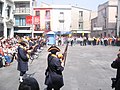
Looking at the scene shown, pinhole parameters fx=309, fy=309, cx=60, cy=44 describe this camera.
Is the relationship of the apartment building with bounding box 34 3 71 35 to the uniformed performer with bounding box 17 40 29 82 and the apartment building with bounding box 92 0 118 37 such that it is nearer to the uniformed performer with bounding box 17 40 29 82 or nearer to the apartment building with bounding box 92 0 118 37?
the apartment building with bounding box 92 0 118 37

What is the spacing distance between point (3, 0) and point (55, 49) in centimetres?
3560

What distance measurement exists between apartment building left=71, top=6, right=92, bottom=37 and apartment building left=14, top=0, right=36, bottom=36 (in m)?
13.9

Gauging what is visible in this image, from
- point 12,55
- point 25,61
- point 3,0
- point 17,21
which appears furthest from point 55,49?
point 17,21

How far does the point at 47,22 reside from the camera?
63125mm

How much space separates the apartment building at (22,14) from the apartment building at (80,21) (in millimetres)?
13913

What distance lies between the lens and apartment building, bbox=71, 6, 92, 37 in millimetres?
68125

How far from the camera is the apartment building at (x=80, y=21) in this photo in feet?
224

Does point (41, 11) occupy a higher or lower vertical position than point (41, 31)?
higher

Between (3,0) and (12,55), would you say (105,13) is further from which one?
(12,55)

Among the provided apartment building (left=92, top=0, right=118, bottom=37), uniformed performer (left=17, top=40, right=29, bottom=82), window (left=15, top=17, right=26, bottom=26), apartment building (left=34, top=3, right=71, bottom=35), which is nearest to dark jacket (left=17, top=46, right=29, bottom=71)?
uniformed performer (left=17, top=40, right=29, bottom=82)

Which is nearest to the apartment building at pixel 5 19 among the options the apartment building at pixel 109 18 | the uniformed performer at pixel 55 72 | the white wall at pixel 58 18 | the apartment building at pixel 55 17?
the apartment building at pixel 55 17

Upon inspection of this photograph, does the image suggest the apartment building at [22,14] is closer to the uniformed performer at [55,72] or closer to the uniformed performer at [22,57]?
the uniformed performer at [22,57]

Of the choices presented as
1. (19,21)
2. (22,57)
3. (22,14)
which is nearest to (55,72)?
(22,57)

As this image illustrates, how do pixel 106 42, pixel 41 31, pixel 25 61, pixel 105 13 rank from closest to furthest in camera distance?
pixel 25 61
pixel 106 42
pixel 41 31
pixel 105 13
